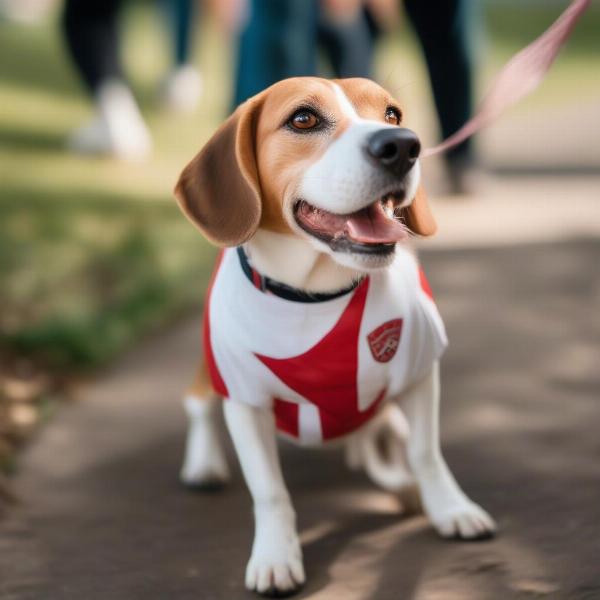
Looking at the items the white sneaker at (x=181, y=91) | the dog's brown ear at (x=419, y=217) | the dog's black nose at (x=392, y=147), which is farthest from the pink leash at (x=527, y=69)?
the white sneaker at (x=181, y=91)

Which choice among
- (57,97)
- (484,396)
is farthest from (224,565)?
(57,97)

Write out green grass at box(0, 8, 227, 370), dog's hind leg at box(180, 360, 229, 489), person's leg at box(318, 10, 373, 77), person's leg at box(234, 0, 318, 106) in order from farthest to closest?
person's leg at box(318, 10, 373, 77) < person's leg at box(234, 0, 318, 106) < green grass at box(0, 8, 227, 370) < dog's hind leg at box(180, 360, 229, 489)

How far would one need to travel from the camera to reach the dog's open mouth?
2.20m

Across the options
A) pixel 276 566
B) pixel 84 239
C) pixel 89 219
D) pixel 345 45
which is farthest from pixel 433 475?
pixel 345 45

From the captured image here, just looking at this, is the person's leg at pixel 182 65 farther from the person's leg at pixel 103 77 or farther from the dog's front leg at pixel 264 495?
the dog's front leg at pixel 264 495

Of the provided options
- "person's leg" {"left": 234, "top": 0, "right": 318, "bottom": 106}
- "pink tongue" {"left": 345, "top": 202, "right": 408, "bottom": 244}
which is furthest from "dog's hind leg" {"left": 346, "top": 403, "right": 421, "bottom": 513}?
"person's leg" {"left": 234, "top": 0, "right": 318, "bottom": 106}

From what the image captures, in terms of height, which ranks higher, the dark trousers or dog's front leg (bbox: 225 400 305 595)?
the dark trousers

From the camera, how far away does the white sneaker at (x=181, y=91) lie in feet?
25.6

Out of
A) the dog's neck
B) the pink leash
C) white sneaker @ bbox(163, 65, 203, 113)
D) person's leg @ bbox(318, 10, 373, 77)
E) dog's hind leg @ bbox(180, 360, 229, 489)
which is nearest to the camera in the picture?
the dog's neck

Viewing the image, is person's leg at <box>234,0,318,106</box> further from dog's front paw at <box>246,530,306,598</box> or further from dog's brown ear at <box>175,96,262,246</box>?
dog's front paw at <box>246,530,306,598</box>

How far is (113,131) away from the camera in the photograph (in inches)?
247

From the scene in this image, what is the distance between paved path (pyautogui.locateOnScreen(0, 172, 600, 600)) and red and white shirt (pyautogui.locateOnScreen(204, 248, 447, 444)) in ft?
1.26

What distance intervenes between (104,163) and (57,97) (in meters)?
1.98

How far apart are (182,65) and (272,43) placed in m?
3.92
